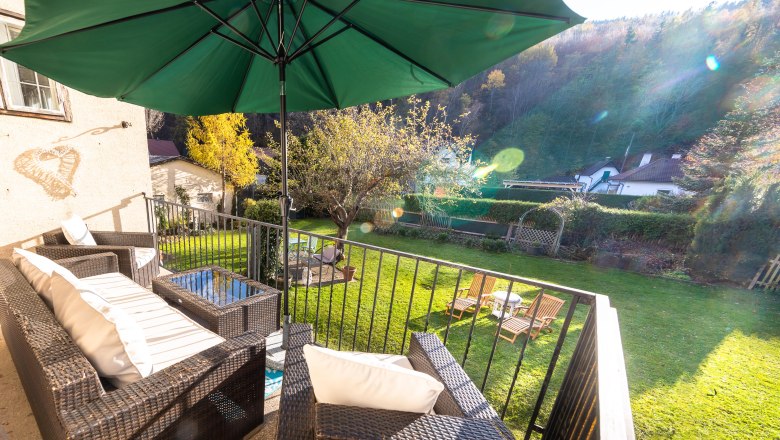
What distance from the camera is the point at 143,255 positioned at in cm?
336

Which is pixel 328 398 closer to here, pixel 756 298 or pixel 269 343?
pixel 269 343

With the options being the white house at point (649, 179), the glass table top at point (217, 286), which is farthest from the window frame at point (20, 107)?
the white house at point (649, 179)

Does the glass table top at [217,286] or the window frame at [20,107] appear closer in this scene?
the glass table top at [217,286]

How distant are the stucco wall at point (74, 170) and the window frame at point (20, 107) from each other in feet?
0.19

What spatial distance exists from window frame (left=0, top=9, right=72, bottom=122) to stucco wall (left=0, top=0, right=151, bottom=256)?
0.06m

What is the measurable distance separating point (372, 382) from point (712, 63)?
4175cm

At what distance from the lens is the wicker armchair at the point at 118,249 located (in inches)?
113

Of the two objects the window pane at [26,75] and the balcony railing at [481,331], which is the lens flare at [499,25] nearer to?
the balcony railing at [481,331]

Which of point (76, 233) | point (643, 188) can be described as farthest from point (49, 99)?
point (643, 188)

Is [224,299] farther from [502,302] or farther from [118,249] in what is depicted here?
[502,302]

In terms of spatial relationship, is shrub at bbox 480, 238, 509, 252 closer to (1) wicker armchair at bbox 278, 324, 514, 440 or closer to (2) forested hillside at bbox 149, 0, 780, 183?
(1) wicker armchair at bbox 278, 324, 514, 440

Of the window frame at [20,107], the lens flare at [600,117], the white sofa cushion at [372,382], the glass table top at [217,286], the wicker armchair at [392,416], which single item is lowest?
the glass table top at [217,286]

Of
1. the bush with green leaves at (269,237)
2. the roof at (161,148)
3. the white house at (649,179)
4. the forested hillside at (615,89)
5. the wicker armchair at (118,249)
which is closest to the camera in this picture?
the wicker armchair at (118,249)

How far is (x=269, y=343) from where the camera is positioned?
101 inches
